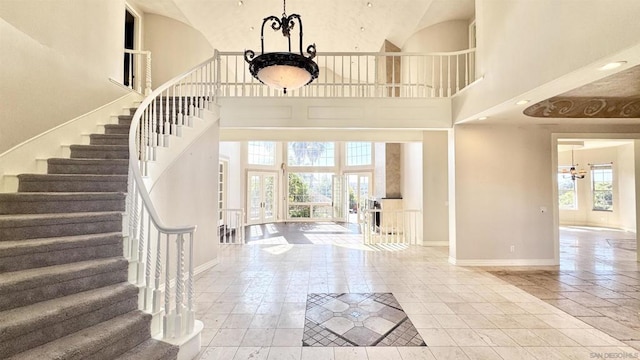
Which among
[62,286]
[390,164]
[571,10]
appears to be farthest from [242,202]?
[571,10]

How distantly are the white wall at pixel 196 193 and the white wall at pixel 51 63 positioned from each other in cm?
146

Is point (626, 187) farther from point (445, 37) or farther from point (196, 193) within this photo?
point (196, 193)

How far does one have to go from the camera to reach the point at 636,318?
3080mm

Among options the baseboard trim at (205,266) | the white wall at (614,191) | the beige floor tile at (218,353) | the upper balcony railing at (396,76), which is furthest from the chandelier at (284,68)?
the white wall at (614,191)

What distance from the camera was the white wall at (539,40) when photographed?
217 cm

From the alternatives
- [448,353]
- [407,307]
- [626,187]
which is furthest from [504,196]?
[626,187]

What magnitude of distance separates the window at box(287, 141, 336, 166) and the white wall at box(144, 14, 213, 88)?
17.6 feet

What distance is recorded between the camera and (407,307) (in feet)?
11.1

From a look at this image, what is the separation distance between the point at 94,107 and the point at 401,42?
6.81 metres

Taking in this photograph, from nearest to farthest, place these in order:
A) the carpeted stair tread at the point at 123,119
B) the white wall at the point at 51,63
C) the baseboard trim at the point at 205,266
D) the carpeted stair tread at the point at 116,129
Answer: the white wall at the point at 51,63, the carpeted stair tread at the point at 116,129, the carpeted stair tread at the point at 123,119, the baseboard trim at the point at 205,266

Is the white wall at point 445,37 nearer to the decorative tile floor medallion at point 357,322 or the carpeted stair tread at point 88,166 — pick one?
the decorative tile floor medallion at point 357,322

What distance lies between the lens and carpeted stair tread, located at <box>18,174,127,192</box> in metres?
2.83

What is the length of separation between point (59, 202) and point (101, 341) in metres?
1.52

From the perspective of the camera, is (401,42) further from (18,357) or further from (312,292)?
(18,357)
